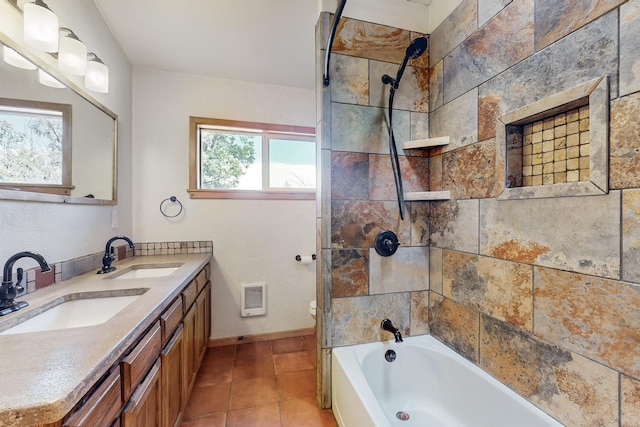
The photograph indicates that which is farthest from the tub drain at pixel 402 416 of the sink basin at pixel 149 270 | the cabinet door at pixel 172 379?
the sink basin at pixel 149 270

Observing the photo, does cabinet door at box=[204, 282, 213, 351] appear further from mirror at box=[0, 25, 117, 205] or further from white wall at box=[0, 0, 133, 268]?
mirror at box=[0, 25, 117, 205]

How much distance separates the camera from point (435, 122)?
166 cm

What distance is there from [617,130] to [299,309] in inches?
100

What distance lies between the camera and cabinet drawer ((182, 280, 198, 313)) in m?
1.56

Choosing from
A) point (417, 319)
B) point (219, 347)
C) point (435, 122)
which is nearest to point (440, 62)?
point (435, 122)

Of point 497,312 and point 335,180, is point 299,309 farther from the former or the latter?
point 497,312

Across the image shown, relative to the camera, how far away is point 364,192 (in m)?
1.60

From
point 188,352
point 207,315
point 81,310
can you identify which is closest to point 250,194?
point 207,315

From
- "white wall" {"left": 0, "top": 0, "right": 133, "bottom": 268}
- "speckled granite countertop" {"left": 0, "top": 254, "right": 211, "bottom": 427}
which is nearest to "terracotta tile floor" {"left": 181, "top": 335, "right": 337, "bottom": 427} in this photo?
"speckled granite countertop" {"left": 0, "top": 254, "right": 211, "bottom": 427}

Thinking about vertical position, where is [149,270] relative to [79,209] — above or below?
below

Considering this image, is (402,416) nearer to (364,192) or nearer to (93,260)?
(364,192)

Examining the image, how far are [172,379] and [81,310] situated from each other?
1.86ft

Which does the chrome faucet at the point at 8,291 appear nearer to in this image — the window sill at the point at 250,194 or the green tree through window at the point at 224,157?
the window sill at the point at 250,194

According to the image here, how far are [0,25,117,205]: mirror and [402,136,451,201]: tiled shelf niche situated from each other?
1.99 meters
